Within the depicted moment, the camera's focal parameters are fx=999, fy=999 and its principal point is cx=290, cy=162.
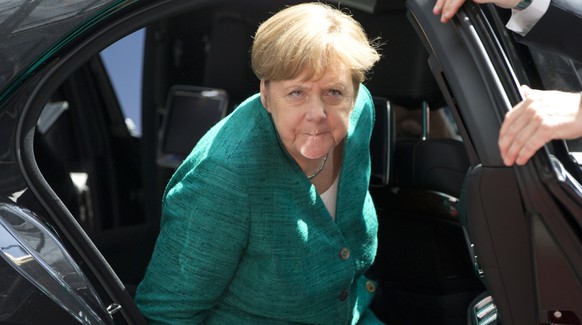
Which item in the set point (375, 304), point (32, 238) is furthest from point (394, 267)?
point (32, 238)

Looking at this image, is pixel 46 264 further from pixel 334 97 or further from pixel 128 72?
pixel 128 72

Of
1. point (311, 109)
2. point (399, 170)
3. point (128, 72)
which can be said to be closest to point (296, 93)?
point (311, 109)

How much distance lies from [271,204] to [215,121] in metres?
1.45

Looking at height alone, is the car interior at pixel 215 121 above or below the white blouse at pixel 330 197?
below

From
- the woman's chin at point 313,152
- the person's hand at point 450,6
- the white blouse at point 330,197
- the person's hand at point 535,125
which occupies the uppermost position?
the person's hand at point 450,6

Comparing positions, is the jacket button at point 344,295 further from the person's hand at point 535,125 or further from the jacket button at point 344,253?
the person's hand at point 535,125

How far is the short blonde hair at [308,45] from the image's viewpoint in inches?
79.8

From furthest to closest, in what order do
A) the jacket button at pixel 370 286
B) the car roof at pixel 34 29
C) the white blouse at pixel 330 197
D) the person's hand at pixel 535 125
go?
1. the jacket button at pixel 370 286
2. the white blouse at pixel 330 197
3. the car roof at pixel 34 29
4. the person's hand at pixel 535 125

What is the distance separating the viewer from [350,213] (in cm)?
230

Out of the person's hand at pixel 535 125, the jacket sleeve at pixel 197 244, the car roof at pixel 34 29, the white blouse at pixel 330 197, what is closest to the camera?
the person's hand at pixel 535 125

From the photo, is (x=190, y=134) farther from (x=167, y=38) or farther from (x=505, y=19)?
(x=505, y=19)

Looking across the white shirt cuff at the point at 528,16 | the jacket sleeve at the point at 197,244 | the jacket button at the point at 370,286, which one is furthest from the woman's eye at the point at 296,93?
the jacket button at the point at 370,286

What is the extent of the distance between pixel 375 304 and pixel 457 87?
4.35ft

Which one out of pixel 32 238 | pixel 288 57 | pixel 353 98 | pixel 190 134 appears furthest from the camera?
pixel 190 134
